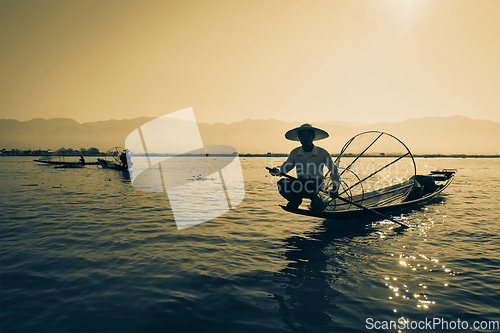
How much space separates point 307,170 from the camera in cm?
736

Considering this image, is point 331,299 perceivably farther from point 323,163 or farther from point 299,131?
point 299,131

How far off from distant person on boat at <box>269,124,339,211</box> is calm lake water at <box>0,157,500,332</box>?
1.37 metres

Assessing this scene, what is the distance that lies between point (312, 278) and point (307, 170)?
327 cm

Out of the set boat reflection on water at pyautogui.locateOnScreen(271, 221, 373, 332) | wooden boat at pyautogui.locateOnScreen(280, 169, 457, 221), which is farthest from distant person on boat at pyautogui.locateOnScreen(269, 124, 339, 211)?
boat reflection on water at pyautogui.locateOnScreen(271, 221, 373, 332)

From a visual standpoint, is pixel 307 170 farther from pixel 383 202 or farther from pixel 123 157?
pixel 123 157

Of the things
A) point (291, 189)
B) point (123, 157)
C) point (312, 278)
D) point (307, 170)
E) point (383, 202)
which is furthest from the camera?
point (123, 157)

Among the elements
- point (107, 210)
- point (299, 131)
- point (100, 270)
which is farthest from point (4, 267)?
point (299, 131)

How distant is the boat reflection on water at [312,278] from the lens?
376cm

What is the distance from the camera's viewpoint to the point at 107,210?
11758mm

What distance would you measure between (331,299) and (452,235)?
6.46m

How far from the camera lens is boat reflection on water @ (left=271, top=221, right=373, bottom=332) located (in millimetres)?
3756

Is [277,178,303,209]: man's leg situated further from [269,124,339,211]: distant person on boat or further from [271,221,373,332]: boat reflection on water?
[271,221,373,332]: boat reflection on water

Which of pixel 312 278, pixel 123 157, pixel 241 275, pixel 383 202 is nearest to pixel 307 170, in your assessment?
pixel 312 278

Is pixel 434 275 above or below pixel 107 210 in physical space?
below
